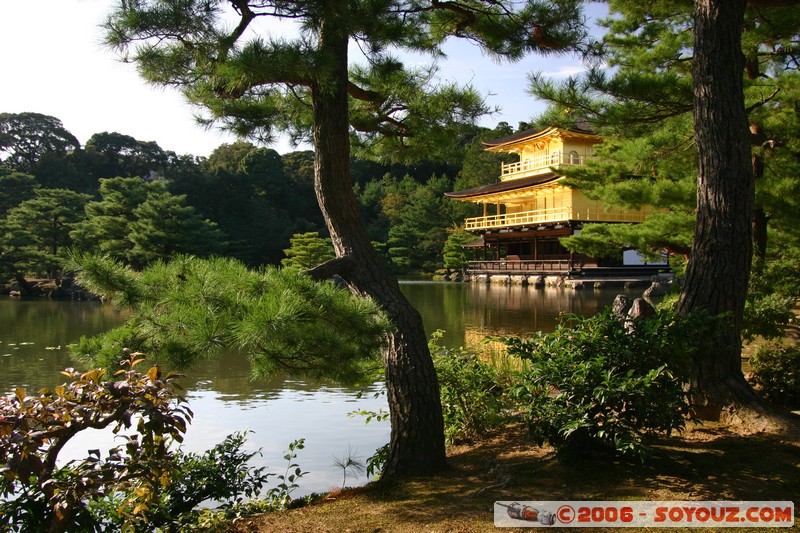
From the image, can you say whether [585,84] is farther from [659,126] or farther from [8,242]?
[8,242]

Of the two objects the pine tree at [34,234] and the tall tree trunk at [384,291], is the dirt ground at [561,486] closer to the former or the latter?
the tall tree trunk at [384,291]

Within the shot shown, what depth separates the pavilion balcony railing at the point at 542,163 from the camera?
20797 millimetres

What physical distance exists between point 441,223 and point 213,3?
25090 millimetres

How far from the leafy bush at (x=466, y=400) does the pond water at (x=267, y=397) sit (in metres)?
0.58

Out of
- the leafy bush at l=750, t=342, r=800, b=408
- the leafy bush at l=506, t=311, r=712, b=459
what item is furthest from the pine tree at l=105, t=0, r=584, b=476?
the leafy bush at l=750, t=342, r=800, b=408

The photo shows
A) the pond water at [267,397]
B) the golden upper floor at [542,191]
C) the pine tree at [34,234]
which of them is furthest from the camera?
the golden upper floor at [542,191]

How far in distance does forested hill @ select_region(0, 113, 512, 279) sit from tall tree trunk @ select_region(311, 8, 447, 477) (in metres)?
13.6

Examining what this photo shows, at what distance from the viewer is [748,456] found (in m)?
2.43

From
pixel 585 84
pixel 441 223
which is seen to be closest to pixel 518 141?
pixel 441 223

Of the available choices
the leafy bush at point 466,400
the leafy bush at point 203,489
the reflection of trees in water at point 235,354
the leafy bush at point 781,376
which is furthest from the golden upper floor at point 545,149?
the leafy bush at point 203,489

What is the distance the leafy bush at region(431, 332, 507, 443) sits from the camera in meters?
3.44

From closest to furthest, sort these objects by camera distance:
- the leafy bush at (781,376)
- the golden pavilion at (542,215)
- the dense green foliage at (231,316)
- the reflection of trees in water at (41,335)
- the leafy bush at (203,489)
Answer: the dense green foliage at (231,316), the leafy bush at (203,489), the leafy bush at (781,376), the reflection of trees in water at (41,335), the golden pavilion at (542,215)

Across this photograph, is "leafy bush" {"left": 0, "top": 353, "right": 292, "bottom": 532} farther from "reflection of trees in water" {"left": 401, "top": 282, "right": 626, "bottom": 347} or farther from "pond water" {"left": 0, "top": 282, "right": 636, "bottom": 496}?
"reflection of trees in water" {"left": 401, "top": 282, "right": 626, "bottom": 347}

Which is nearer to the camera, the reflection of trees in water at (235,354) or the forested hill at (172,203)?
the reflection of trees in water at (235,354)
